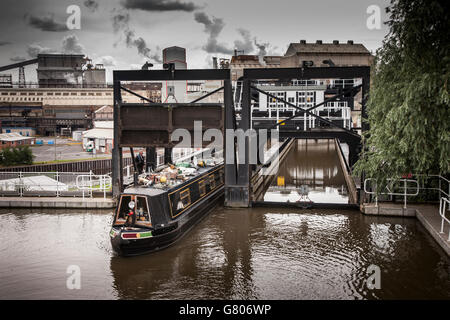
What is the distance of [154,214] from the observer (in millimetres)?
12125

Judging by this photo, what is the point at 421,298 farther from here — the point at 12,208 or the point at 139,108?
the point at 12,208

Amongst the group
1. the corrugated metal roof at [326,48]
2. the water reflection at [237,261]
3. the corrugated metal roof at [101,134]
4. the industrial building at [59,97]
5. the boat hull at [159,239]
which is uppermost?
the corrugated metal roof at [326,48]

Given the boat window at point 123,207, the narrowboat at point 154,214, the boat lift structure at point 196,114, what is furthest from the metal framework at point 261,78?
the boat window at point 123,207

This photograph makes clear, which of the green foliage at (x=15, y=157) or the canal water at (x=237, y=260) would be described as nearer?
the canal water at (x=237, y=260)

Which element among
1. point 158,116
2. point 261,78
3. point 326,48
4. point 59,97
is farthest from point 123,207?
point 59,97

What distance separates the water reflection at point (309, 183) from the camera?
22.0 metres

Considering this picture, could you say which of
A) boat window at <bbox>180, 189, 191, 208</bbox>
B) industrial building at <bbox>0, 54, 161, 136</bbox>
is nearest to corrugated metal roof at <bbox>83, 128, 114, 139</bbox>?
boat window at <bbox>180, 189, 191, 208</bbox>

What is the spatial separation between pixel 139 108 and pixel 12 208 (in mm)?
7282

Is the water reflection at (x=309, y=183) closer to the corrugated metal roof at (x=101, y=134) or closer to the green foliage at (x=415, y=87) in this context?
the green foliage at (x=415, y=87)

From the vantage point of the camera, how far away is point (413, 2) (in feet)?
42.7

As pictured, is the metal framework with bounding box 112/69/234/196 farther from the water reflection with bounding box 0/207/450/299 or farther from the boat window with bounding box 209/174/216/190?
the water reflection with bounding box 0/207/450/299

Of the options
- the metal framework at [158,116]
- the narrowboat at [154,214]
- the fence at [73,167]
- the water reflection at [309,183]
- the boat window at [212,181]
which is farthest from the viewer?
the fence at [73,167]

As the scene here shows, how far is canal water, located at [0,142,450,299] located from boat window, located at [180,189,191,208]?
1.08 metres
